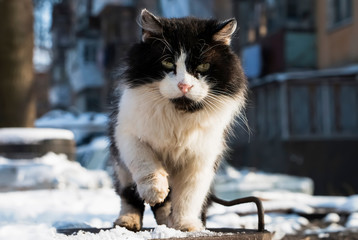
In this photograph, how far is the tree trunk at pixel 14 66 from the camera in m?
7.43

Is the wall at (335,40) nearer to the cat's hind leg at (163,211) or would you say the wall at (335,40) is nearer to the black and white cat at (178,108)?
the cat's hind leg at (163,211)

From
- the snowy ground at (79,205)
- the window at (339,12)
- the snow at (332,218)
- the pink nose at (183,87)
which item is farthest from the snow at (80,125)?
the pink nose at (183,87)

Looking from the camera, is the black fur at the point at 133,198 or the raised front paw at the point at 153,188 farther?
the black fur at the point at 133,198

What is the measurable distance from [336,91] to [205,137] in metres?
9.91

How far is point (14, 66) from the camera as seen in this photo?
7.49 meters

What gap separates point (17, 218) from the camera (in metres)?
4.13

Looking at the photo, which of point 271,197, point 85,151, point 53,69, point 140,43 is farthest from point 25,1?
point 53,69

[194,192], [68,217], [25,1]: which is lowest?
[68,217]

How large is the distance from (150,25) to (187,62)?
11.4 inches

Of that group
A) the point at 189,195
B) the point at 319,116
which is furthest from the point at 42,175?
the point at 319,116

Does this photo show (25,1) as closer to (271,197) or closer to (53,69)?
(271,197)

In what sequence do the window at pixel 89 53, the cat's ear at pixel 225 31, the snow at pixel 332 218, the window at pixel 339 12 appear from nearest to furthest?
the cat's ear at pixel 225 31, the snow at pixel 332 218, the window at pixel 339 12, the window at pixel 89 53

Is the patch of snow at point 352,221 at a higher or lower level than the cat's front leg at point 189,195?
lower

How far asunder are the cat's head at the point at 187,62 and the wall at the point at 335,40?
11.1 m
